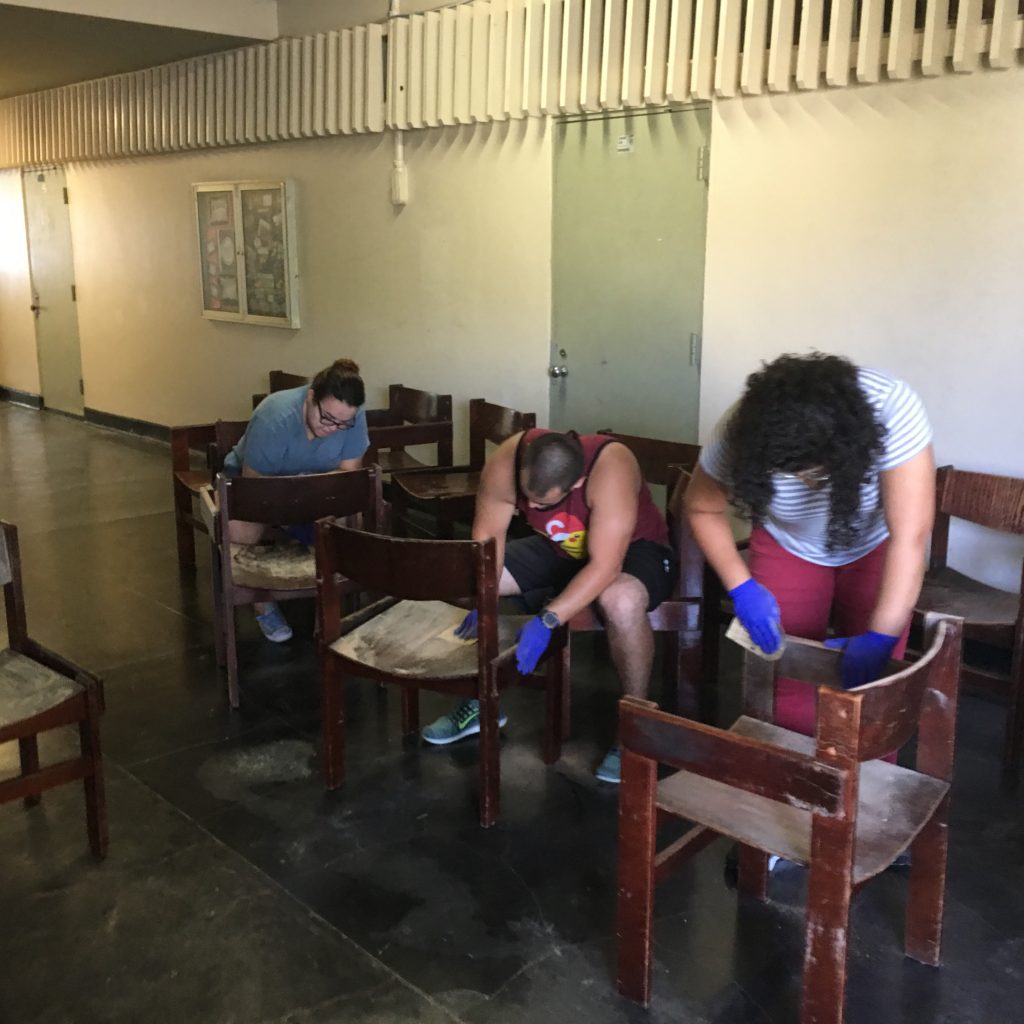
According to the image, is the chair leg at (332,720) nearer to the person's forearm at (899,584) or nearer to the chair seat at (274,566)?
the chair seat at (274,566)

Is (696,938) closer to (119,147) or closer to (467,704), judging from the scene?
(467,704)

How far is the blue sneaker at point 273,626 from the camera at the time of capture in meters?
3.94

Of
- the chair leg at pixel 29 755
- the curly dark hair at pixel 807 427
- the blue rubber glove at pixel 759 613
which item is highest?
the curly dark hair at pixel 807 427

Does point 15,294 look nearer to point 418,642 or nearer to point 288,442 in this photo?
point 288,442

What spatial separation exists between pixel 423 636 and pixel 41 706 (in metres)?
0.96

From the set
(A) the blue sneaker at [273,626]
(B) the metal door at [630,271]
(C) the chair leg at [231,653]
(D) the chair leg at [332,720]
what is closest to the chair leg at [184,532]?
(A) the blue sneaker at [273,626]

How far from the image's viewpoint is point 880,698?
1.71 meters

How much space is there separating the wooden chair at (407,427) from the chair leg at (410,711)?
1663 mm

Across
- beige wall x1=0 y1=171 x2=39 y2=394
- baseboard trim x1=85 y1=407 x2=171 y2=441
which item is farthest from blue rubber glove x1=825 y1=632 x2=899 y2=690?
beige wall x1=0 y1=171 x2=39 y2=394

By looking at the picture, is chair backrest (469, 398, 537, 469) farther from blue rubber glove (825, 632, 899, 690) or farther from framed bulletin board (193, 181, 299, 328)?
blue rubber glove (825, 632, 899, 690)

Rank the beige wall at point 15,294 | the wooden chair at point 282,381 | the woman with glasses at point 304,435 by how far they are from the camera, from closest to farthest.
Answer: the woman with glasses at point 304,435, the wooden chair at point 282,381, the beige wall at point 15,294

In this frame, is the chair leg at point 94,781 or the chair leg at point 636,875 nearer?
the chair leg at point 636,875

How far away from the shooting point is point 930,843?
81.6 inches

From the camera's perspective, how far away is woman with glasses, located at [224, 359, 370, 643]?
358cm
